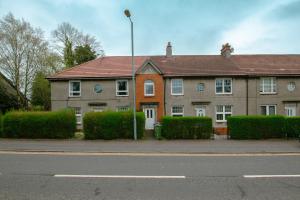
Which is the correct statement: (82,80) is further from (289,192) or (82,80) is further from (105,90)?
(289,192)

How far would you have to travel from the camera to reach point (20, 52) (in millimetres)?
35781

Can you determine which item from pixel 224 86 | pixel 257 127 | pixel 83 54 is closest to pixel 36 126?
pixel 257 127

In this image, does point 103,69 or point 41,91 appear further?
point 41,91

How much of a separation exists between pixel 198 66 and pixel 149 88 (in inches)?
243

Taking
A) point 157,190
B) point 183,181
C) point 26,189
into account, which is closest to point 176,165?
point 183,181

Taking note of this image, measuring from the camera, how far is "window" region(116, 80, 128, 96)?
29.6m

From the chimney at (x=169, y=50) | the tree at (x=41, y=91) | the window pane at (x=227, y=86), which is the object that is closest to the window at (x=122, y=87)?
the chimney at (x=169, y=50)

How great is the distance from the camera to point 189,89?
96.5 ft

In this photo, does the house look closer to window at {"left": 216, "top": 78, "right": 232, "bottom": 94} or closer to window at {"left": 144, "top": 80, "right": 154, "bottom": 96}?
window at {"left": 144, "top": 80, "right": 154, "bottom": 96}

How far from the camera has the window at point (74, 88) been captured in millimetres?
30016

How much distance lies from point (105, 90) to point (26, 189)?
23.2 m

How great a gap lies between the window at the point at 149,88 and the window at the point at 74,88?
6.94 metres

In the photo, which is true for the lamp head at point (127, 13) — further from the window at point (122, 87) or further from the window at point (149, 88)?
the window at point (122, 87)

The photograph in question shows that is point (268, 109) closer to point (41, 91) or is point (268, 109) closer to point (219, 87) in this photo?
point (219, 87)
